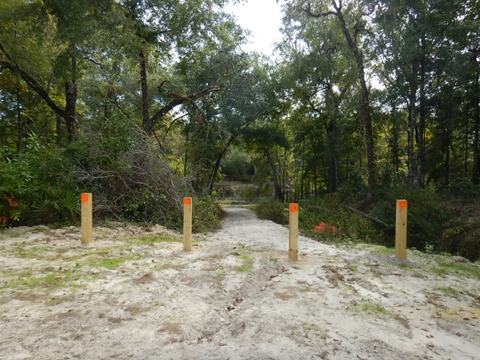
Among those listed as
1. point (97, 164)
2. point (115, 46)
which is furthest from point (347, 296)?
point (115, 46)

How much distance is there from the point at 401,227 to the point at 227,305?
3441 mm

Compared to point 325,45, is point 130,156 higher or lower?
lower

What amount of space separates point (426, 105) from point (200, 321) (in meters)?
18.1

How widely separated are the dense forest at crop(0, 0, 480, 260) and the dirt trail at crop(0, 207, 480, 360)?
3.20 metres

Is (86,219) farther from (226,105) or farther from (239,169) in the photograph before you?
(239,169)

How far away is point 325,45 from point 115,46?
11861 millimetres

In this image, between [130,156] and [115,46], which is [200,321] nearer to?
[130,156]

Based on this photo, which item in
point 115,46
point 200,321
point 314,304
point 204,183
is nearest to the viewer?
point 200,321

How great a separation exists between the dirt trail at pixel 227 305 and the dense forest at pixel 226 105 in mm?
3195

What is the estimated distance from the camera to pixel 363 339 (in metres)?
2.37

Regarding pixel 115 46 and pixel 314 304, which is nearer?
pixel 314 304

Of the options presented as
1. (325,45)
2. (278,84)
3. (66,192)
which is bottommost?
(66,192)

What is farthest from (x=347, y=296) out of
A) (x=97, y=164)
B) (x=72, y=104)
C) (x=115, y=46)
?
(x=72, y=104)

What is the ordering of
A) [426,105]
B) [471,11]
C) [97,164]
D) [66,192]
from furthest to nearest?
[426,105] < [471,11] < [97,164] < [66,192]
